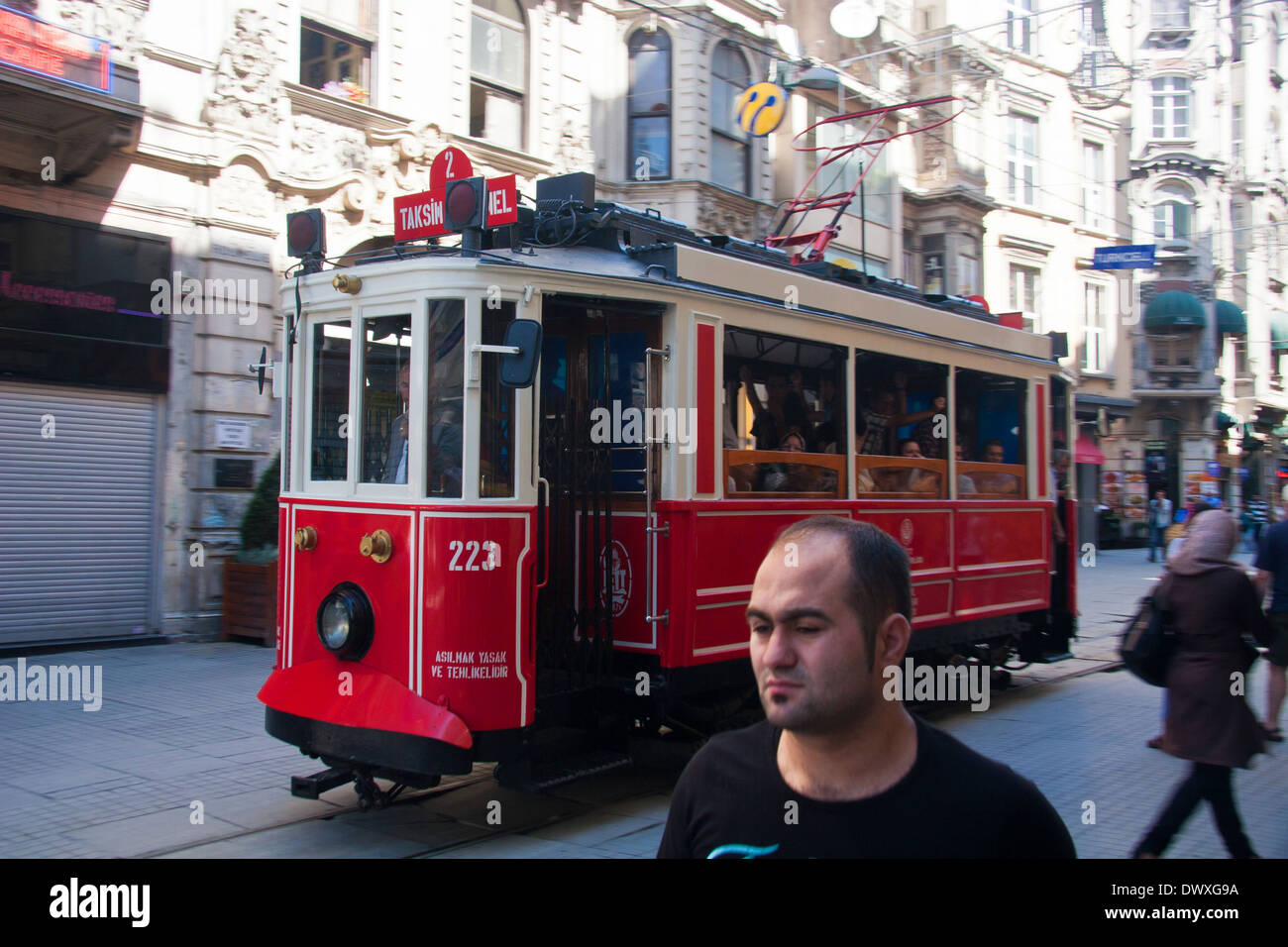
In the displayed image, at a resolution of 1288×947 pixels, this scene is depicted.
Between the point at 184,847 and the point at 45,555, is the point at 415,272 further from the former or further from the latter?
the point at 45,555

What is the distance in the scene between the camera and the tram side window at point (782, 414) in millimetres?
6996

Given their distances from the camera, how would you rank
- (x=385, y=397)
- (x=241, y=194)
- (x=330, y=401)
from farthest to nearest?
(x=241, y=194), (x=330, y=401), (x=385, y=397)

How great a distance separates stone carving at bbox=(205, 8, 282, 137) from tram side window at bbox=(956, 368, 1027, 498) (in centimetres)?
863

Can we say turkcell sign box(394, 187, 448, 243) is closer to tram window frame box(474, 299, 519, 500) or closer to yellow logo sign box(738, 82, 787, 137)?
tram window frame box(474, 299, 519, 500)

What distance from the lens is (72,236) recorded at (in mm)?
11312

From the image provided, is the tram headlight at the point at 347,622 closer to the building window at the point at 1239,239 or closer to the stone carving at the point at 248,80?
the stone carving at the point at 248,80

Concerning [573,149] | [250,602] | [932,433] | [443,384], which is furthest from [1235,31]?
[443,384]

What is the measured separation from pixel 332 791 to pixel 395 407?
2492mm

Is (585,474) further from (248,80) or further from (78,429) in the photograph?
(248,80)

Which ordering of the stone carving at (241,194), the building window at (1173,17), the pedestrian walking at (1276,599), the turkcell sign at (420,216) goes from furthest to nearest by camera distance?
the building window at (1173,17)
the stone carving at (241,194)
the pedestrian walking at (1276,599)
the turkcell sign at (420,216)

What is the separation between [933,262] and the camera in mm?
27453

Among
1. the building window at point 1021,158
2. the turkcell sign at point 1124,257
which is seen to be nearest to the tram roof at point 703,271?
the turkcell sign at point 1124,257
